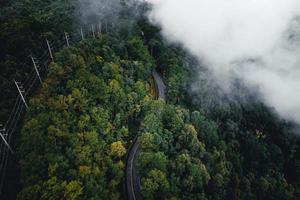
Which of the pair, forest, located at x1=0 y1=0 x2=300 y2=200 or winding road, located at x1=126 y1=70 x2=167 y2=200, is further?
winding road, located at x1=126 y1=70 x2=167 y2=200

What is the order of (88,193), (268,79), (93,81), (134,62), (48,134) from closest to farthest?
1. (88,193)
2. (48,134)
3. (93,81)
4. (134,62)
5. (268,79)

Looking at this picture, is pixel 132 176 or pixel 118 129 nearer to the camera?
pixel 132 176

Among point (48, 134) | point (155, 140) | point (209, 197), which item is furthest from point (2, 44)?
point (209, 197)

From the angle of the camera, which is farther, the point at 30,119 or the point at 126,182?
the point at 126,182

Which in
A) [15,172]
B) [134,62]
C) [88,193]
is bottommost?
[15,172]

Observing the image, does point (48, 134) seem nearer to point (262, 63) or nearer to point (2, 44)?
point (2, 44)

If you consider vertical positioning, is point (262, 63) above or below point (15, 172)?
above

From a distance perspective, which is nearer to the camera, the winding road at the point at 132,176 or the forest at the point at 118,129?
the forest at the point at 118,129

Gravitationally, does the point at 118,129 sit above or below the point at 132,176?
above
